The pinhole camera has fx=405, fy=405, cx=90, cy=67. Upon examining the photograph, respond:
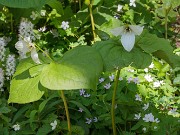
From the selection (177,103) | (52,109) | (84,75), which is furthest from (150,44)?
(177,103)

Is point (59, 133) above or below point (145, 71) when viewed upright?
below

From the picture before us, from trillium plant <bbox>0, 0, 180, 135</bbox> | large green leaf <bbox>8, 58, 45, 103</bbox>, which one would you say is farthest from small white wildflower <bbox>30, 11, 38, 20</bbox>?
large green leaf <bbox>8, 58, 45, 103</bbox>

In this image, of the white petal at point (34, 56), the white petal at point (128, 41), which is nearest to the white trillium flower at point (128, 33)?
the white petal at point (128, 41)

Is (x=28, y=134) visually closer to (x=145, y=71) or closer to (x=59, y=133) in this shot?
(x=59, y=133)

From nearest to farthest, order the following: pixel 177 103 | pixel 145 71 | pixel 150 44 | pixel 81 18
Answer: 1. pixel 150 44
2. pixel 177 103
3. pixel 145 71
4. pixel 81 18

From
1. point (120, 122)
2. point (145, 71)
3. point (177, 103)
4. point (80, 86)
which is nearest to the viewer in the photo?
point (80, 86)

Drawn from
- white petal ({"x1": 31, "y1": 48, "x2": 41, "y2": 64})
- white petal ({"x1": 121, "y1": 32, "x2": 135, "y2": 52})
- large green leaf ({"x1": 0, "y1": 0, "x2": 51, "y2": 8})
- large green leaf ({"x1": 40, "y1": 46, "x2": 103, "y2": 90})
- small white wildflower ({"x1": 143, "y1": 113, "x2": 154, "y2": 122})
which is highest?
large green leaf ({"x1": 0, "y1": 0, "x2": 51, "y2": 8})

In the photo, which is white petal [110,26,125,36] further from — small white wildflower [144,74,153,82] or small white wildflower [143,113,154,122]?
small white wildflower [144,74,153,82]
